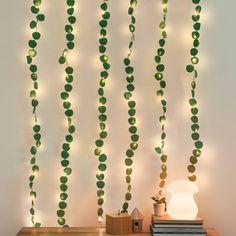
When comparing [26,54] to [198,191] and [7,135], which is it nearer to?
[7,135]

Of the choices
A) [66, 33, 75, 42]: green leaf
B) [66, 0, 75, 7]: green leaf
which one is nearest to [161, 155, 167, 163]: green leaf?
[66, 33, 75, 42]: green leaf

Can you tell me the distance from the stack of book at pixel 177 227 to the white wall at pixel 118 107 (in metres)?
0.19

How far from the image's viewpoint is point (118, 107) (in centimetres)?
193

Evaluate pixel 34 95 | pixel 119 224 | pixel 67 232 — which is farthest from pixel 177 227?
pixel 34 95

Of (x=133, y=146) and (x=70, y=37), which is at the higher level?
(x=70, y=37)

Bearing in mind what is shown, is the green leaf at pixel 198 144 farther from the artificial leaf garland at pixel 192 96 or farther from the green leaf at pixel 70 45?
the green leaf at pixel 70 45

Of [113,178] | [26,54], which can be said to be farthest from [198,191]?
[26,54]

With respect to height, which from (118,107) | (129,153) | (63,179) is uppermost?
(118,107)

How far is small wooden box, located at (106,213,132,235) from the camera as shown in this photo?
1.77m

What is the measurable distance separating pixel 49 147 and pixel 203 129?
70 centimetres

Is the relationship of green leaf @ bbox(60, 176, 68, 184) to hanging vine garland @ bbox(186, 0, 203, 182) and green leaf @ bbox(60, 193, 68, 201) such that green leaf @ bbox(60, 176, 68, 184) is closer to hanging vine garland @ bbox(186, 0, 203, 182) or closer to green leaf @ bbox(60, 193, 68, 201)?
green leaf @ bbox(60, 193, 68, 201)

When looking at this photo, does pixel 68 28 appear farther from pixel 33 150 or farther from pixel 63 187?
pixel 63 187

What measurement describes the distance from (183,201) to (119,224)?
281 millimetres

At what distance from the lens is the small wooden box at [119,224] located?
1.77 metres
